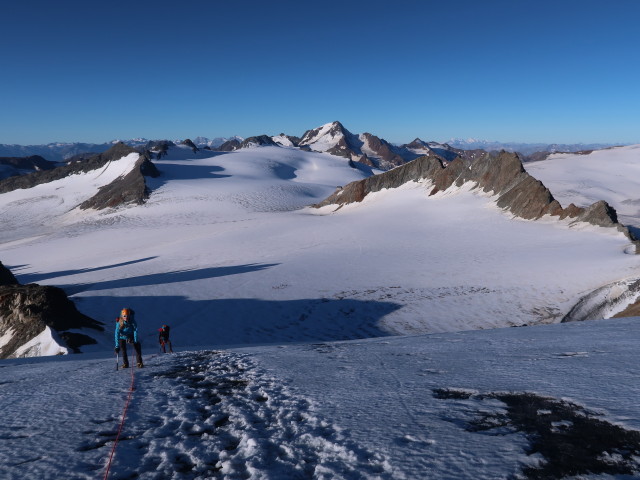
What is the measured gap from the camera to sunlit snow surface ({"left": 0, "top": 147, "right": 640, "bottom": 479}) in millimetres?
→ 4598

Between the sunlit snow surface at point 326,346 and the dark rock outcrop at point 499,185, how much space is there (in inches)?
70.4

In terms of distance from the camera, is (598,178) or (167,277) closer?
(167,277)

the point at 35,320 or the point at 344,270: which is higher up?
the point at 35,320

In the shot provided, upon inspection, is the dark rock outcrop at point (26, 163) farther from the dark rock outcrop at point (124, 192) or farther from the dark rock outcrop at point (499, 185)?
the dark rock outcrop at point (499, 185)

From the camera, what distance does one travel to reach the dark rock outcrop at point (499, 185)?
32.2 m

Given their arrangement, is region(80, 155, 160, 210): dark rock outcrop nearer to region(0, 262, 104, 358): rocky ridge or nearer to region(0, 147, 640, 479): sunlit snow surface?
region(0, 147, 640, 479): sunlit snow surface

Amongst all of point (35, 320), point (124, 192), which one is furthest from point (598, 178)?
point (35, 320)

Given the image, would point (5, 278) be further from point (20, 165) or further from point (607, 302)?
point (20, 165)

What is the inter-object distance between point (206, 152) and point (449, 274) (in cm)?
10810

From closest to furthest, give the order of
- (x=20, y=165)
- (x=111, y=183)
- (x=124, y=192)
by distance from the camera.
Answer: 1. (x=124, y=192)
2. (x=111, y=183)
3. (x=20, y=165)

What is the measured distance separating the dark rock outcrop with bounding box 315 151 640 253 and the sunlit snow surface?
5.87 ft

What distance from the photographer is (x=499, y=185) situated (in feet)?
144

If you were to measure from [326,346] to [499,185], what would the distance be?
39.2 metres

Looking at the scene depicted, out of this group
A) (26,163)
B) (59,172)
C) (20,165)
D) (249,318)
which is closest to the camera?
(249,318)
